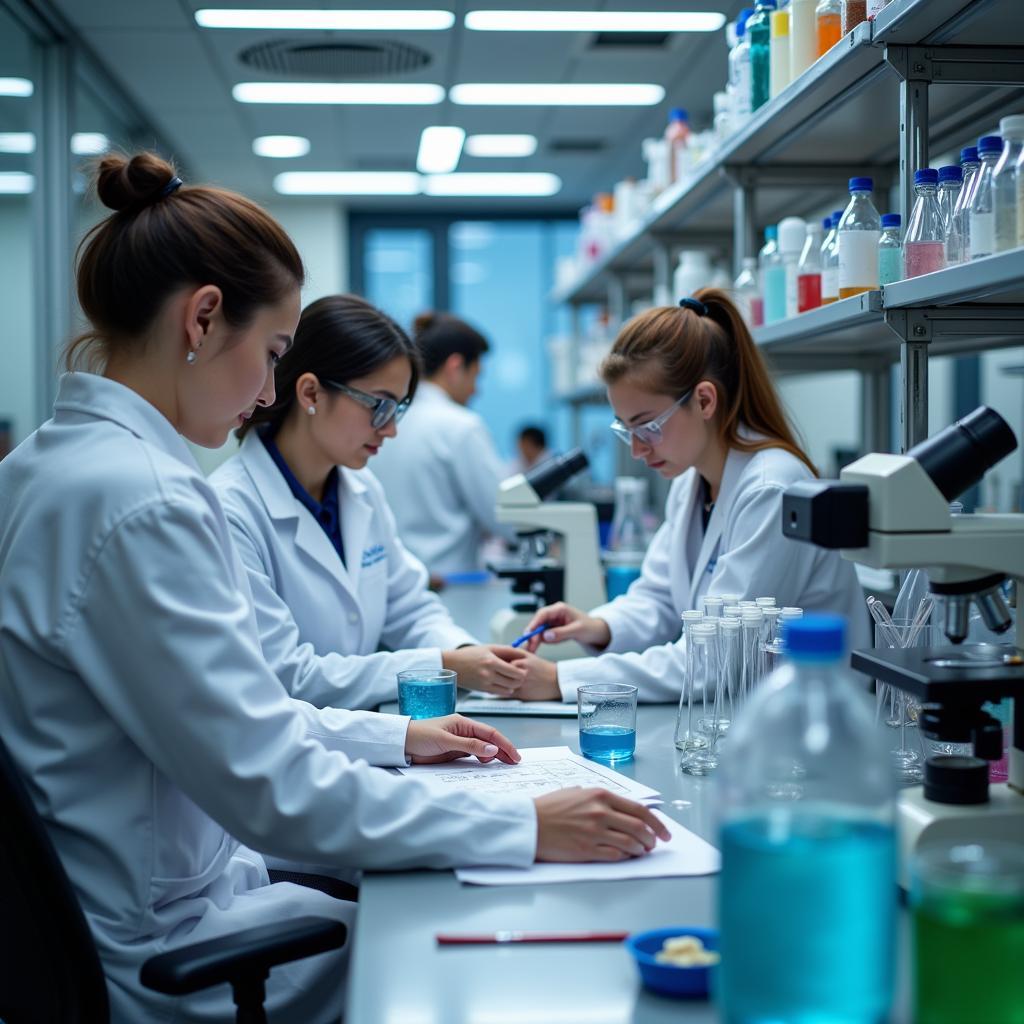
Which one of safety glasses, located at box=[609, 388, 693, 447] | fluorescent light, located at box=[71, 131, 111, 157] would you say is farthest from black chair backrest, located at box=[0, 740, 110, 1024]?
fluorescent light, located at box=[71, 131, 111, 157]

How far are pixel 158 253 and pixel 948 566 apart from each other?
89cm

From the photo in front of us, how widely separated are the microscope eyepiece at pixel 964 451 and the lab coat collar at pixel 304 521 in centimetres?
121

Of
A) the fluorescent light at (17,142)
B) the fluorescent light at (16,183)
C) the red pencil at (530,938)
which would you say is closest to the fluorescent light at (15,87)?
the fluorescent light at (17,142)

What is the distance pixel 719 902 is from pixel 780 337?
5.21 ft

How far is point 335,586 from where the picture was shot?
2105 millimetres

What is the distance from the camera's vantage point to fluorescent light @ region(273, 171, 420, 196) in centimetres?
693

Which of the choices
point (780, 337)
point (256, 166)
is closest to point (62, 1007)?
point (780, 337)

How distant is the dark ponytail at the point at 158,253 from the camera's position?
49.0 inches

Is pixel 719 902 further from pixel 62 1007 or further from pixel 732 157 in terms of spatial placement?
pixel 732 157

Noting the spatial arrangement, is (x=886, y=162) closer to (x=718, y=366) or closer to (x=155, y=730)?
(x=718, y=366)

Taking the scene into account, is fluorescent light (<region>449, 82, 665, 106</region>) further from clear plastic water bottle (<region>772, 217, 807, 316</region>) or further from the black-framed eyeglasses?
the black-framed eyeglasses

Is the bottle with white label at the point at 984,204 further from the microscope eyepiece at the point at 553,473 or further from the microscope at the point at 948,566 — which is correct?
the microscope eyepiece at the point at 553,473

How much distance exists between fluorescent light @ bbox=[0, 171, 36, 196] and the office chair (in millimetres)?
3523

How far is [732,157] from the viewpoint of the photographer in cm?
250
